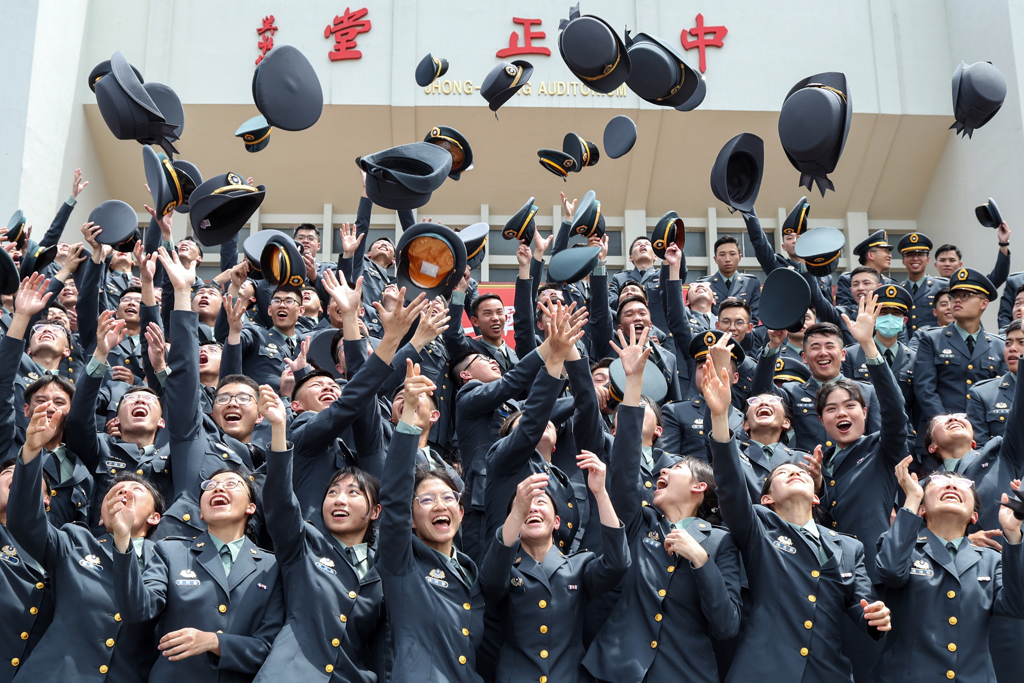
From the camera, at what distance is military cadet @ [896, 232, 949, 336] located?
734 centimetres

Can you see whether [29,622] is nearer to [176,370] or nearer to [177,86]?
[176,370]

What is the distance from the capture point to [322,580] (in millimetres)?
3443

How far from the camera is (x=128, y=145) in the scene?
1123 centimetres

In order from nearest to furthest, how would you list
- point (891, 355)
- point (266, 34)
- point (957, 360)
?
point (957, 360), point (891, 355), point (266, 34)

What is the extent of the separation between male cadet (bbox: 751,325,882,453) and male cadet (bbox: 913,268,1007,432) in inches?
33.8

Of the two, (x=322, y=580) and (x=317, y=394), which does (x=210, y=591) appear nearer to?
(x=322, y=580)

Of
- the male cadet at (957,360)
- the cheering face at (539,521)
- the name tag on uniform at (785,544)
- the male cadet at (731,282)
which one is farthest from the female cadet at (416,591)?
the male cadet at (731,282)

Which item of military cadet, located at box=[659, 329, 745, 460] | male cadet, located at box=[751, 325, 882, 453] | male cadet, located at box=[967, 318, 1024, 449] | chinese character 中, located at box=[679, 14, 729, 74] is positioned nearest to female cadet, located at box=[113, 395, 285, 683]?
military cadet, located at box=[659, 329, 745, 460]

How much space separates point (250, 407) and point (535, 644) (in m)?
1.82

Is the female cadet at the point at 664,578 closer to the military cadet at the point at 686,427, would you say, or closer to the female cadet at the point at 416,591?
the female cadet at the point at 416,591

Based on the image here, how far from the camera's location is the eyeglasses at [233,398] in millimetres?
4438

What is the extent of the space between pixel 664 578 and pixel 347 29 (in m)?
9.13

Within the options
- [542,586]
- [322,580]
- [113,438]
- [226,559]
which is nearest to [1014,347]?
[542,586]

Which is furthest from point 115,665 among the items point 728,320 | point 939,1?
point 939,1
